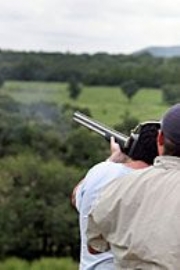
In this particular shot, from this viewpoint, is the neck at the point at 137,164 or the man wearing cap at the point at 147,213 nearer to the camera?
the man wearing cap at the point at 147,213

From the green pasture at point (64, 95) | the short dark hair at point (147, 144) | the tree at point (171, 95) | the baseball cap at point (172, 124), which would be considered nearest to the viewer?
the baseball cap at point (172, 124)

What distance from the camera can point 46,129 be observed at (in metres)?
29.7

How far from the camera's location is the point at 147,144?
8.84 ft

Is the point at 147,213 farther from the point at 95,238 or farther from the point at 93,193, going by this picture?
the point at 93,193

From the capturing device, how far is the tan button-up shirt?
2168mm

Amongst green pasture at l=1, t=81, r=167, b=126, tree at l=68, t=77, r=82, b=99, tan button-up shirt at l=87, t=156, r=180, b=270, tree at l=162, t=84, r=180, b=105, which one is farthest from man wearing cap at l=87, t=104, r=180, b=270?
tree at l=68, t=77, r=82, b=99

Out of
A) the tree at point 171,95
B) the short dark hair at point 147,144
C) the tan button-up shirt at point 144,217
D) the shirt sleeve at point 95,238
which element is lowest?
the tree at point 171,95

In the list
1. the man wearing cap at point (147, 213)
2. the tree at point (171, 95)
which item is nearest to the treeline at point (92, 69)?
the tree at point (171, 95)

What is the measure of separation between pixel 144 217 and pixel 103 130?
1170 mm

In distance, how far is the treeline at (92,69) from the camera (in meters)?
28.4

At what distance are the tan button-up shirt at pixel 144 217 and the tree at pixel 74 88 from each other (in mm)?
28697

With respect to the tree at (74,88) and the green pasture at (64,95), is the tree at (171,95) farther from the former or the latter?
the tree at (74,88)

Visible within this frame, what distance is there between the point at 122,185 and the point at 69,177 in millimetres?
24768

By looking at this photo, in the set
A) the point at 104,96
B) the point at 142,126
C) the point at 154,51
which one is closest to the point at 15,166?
the point at 104,96
